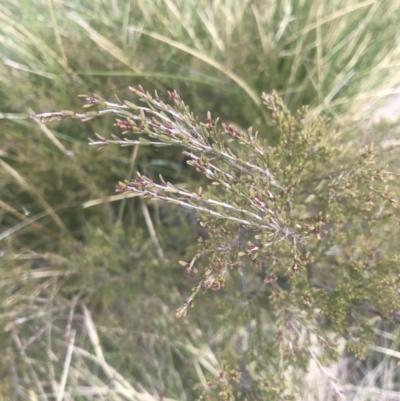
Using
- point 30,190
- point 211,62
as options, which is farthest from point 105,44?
point 30,190

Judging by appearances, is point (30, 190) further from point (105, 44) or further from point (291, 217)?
point (291, 217)

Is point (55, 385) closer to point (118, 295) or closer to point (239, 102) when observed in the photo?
point (118, 295)

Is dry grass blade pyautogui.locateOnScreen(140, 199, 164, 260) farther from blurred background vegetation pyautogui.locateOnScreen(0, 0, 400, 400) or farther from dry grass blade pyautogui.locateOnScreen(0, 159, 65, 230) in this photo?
dry grass blade pyautogui.locateOnScreen(0, 159, 65, 230)

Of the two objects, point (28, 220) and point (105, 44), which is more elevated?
point (105, 44)

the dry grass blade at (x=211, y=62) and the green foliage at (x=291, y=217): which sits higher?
the dry grass blade at (x=211, y=62)

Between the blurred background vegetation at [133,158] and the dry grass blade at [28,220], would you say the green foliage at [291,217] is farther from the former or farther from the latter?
the dry grass blade at [28,220]

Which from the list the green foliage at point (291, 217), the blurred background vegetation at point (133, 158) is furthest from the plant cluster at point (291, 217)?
the blurred background vegetation at point (133, 158)

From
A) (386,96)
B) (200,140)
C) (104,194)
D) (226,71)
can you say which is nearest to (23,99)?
(104,194)

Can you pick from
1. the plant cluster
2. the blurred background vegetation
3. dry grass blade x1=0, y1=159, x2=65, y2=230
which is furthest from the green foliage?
dry grass blade x1=0, y1=159, x2=65, y2=230

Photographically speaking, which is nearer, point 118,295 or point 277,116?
point 277,116
